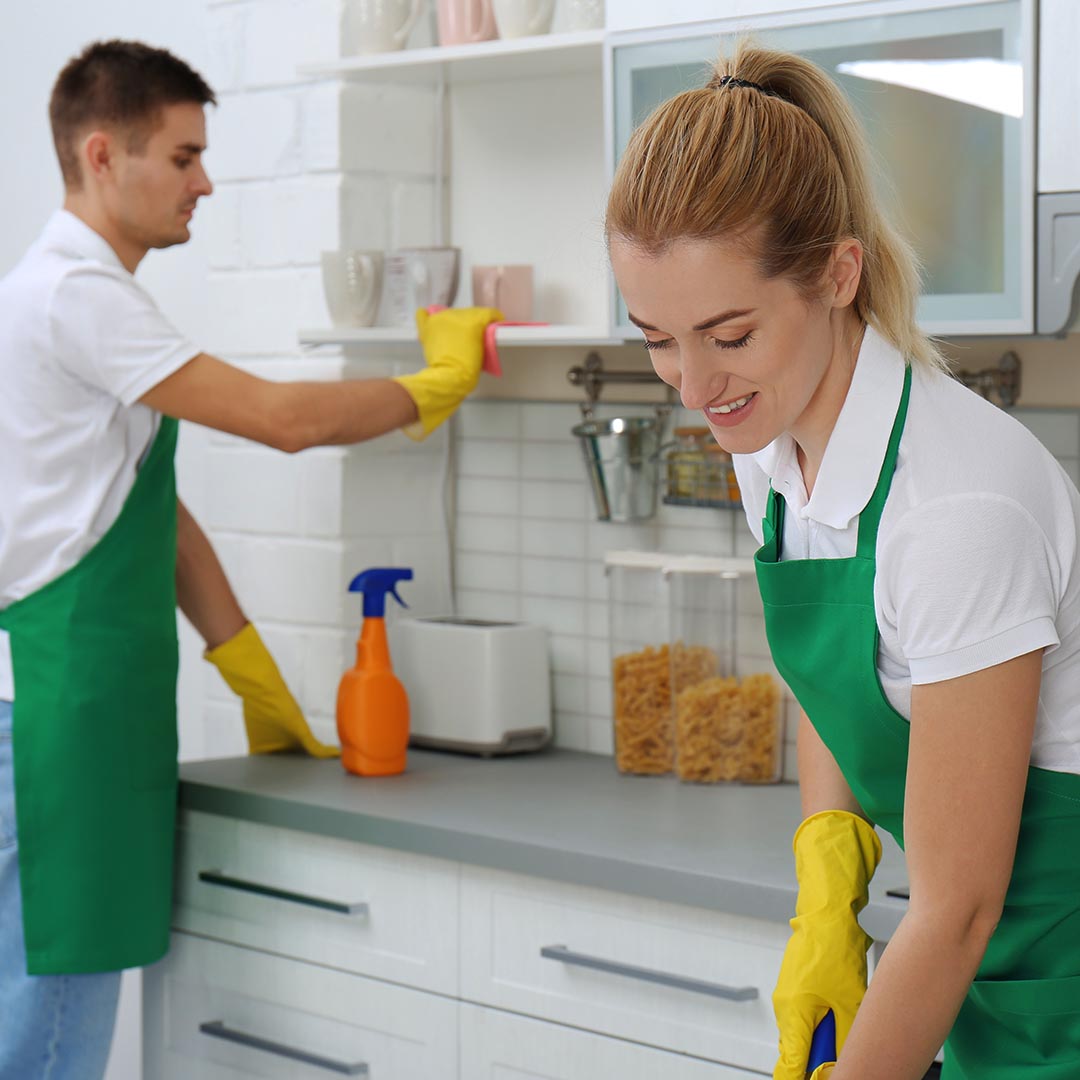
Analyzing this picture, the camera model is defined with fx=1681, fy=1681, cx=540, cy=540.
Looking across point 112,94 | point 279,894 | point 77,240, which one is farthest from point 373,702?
point 112,94

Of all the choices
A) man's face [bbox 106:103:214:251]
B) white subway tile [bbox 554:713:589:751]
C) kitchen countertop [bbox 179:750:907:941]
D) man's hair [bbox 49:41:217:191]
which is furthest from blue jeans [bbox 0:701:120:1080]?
white subway tile [bbox 554:713:589:751]

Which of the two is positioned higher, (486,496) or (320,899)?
(486,496)

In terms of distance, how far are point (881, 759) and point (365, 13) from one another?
1.69m

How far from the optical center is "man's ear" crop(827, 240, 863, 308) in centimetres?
120

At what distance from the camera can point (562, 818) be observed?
7.06ft

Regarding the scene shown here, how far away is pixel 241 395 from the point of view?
221 cm

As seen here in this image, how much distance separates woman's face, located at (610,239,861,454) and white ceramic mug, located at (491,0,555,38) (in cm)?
131

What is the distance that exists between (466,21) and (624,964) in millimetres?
1376

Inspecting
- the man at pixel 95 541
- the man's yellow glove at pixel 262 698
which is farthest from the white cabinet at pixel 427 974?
the man's yellow glove at pixel 262 698

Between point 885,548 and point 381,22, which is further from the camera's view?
point 381,22

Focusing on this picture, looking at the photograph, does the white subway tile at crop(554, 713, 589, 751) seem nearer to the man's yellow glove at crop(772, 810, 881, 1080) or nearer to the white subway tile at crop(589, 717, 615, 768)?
the white subway tile at crop(589, 717, 615, 768)

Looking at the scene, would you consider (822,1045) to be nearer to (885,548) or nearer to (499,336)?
(885,548)

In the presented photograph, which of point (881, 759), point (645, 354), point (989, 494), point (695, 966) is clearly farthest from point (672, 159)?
point (645, 354)

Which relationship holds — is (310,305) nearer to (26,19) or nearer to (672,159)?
(26,19)
